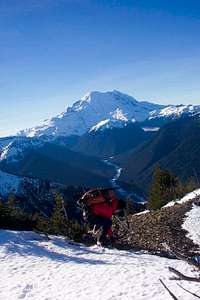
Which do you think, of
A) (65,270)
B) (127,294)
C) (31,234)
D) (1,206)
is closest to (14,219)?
(1,206)

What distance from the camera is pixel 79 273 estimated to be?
1488 cm

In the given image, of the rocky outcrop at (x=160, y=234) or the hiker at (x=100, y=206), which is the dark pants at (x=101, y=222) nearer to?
the hiker at (x=100, y=206)

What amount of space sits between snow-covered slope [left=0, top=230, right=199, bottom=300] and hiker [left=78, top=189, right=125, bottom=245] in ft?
4.57

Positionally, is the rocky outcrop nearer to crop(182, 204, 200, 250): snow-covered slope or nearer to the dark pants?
crop(182, 204, 200, 250): snow-covered slope

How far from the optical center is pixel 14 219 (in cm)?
2466

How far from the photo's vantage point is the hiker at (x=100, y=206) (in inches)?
717

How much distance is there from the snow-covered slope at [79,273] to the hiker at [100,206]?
54.9 inches

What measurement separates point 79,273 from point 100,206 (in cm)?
422

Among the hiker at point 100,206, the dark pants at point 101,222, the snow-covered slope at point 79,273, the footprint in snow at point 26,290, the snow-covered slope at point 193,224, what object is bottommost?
the footprint in snow at point 26,290

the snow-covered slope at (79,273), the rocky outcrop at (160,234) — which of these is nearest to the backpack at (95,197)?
the snow-covered slope at (79,273)

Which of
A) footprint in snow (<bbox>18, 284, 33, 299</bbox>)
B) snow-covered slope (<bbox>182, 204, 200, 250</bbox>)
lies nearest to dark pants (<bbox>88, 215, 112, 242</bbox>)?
footprint in snow (<bbox>18, 284, 33, 299</bbox>)

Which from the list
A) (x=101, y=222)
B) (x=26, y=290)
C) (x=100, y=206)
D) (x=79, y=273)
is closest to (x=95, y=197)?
(x=100, y=206)

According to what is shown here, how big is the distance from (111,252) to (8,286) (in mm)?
5984

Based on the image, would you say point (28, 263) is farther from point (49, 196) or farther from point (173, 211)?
point (49, 196)
